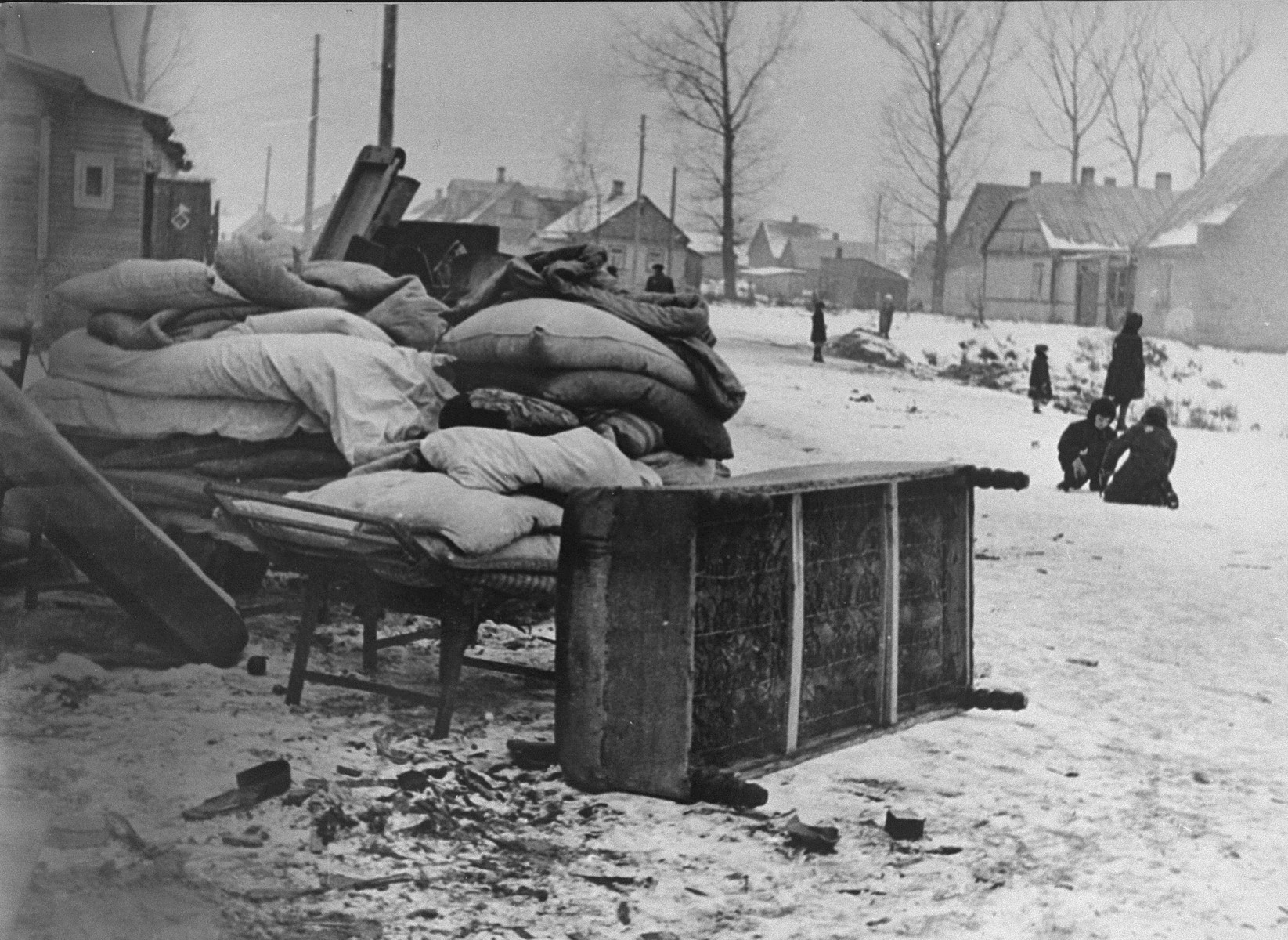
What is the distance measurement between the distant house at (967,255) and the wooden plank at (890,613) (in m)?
0.71

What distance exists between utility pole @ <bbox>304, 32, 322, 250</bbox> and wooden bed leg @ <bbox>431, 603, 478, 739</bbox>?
1389mm

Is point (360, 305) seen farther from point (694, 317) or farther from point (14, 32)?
point (14, 32)

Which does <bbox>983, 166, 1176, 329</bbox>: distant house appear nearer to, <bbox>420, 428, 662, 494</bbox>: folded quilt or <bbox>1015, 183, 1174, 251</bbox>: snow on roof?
<bbox>1015, 183, 1174, 251</bbox>: snow on roof

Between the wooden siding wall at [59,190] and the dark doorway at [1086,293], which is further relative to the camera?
the dark doorway at [1086,293]

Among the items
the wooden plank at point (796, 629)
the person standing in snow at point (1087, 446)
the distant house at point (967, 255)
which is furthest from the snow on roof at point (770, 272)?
the wooden plank at point (796, 629)

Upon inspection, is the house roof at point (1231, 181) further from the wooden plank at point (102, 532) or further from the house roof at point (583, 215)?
the wooden plank at point (102, 532)

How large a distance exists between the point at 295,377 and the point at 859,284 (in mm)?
1742

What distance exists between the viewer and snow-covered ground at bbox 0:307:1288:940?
110 inches

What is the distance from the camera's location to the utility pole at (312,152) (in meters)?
3.71

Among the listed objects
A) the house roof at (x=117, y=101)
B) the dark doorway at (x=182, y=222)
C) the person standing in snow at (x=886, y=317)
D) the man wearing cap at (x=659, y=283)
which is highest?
the house roof at (x=117, y=101)

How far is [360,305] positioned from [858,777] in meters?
2.52

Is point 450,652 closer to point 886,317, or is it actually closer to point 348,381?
point 348,381

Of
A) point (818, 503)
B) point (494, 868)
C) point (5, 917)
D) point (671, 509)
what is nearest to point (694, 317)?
point (818, 503)

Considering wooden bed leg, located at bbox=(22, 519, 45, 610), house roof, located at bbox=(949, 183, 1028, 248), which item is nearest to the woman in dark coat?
house roof, located at bbox=(949, 183, 1028, 248)
